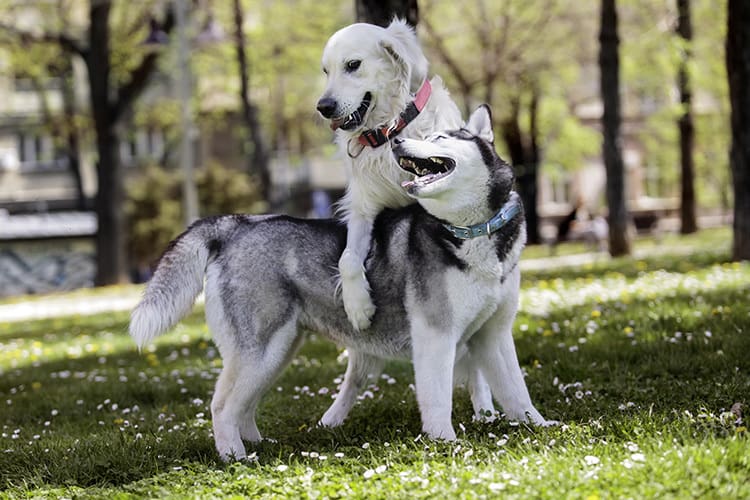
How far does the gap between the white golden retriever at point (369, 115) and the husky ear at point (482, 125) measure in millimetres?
302

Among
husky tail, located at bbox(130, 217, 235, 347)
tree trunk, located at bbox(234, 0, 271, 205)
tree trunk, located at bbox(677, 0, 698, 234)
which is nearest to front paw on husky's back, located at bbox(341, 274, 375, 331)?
husky tail, located at bbox(130, 217, 235, 347)

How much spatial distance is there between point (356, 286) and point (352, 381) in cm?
94

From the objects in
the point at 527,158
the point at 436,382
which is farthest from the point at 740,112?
the point at 527,158

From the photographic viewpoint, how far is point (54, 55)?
29.8 metres

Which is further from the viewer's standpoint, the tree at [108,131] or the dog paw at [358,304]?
the tree at [108,131]

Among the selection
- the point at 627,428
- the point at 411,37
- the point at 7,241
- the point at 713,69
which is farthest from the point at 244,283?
the point at 7,241

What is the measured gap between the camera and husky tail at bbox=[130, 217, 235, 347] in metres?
5.17

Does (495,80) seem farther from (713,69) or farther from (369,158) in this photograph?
(369,158)

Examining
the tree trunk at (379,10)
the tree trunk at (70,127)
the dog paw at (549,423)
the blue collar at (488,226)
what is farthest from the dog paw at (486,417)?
the tree trunk at (70,127)

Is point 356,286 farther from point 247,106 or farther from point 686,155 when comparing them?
point 686,155

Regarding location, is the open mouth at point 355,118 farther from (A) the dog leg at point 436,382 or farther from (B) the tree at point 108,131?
(B) the tree at point 108,131

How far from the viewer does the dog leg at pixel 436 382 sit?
194 inches

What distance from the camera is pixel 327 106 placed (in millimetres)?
5129

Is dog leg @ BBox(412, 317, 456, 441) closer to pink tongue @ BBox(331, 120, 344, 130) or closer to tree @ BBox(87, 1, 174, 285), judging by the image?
pink tongue @ BBox(331, 120, 344, 130)
